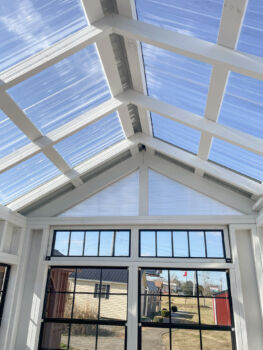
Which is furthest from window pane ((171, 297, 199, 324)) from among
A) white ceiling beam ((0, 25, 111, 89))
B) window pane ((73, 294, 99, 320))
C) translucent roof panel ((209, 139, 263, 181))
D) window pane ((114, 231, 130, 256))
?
white ceiling beam ((0, 25, 111, 89))

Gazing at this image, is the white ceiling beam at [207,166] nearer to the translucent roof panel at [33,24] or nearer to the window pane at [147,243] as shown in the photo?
the window pane at [147,243]

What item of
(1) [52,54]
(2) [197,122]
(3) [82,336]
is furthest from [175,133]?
(3) [82,336]

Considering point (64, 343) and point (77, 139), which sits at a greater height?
point (77, 139)

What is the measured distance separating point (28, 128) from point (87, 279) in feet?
9.87

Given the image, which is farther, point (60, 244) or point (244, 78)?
point (60, 244)

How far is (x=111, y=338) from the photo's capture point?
4.81m

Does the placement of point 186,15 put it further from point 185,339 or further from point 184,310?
point 185,339

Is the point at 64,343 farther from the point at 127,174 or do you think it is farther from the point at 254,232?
the point at 254,232

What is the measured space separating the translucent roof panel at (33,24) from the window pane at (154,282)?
3997 mm

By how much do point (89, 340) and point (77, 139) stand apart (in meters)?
3.50

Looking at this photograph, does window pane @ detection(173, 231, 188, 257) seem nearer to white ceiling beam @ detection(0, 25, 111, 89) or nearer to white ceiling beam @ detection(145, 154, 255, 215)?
white ceiling beam @ detection(145, 154, 255, 215)

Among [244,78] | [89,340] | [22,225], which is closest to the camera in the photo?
[244,78]

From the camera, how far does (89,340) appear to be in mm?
4852

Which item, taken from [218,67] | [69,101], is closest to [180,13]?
[218,67]
